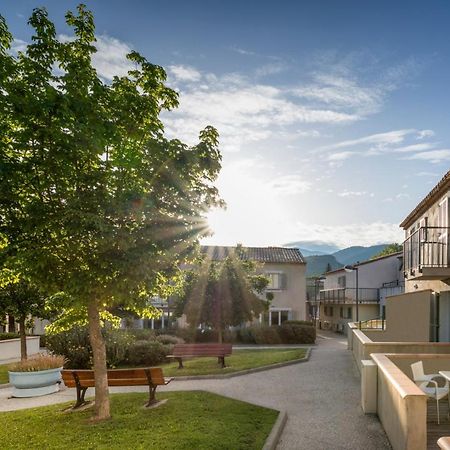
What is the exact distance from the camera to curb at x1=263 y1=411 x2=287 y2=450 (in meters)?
7.56

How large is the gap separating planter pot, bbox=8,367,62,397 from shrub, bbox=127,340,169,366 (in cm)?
537

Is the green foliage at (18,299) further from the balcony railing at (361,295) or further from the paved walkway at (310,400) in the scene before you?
the balcony railing at (361,295)

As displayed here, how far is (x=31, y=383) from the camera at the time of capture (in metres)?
13.1

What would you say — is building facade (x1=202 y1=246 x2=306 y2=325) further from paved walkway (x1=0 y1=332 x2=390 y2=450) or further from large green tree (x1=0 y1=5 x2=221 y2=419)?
large green tree (x1=0 y1=5 x2=221 y2=419)

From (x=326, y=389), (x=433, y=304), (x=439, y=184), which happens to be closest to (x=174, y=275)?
(x=326, y=389)

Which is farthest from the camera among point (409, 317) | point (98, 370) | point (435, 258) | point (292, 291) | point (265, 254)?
point (265, 254)

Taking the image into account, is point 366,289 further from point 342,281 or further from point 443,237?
point 443,237

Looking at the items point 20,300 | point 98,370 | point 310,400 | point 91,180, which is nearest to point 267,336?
point 20,300

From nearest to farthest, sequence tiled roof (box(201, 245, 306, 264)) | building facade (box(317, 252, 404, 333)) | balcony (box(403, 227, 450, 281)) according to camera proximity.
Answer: balcony (box(403, 227, 450, 281)), tiled roof (box(201, 245, 306, 264)), building facade (box(317, 252, 404, 333))

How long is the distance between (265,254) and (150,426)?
3122 cm

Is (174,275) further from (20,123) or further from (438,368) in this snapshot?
(438,368)

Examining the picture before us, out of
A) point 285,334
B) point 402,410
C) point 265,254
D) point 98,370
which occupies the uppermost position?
point 265,254

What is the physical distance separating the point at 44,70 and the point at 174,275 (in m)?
5.09

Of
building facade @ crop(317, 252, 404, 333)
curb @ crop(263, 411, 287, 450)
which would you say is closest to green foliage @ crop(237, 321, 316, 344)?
building facade @ crop(317, 252, 404, 333)
